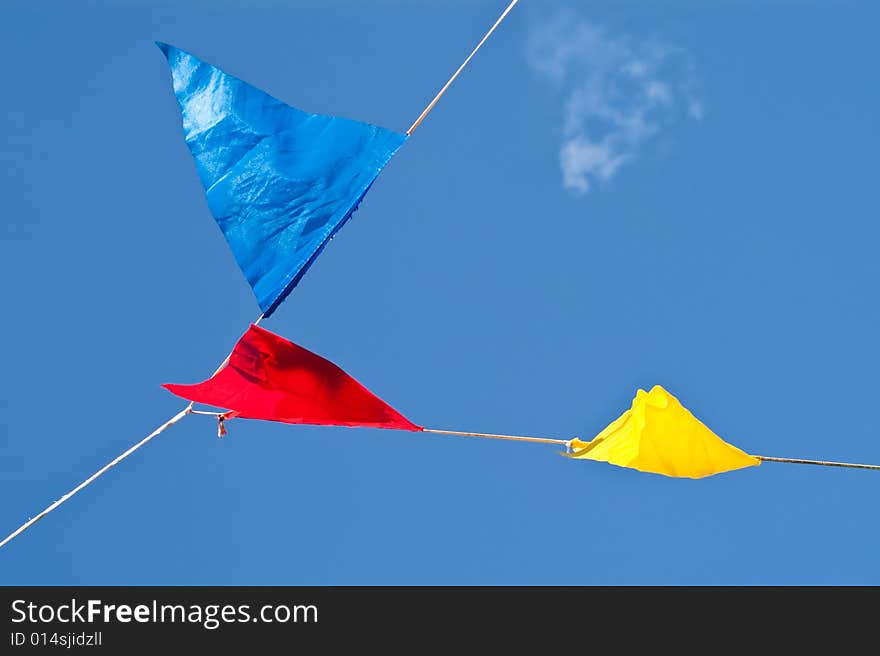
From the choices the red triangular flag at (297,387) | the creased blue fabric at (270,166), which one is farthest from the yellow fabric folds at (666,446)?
the creased blue fabric at (270,166)

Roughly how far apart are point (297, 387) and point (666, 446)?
13.3ft

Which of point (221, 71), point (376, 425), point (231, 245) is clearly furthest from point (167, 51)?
point (376, 425)

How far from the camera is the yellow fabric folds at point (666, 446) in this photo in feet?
35.8

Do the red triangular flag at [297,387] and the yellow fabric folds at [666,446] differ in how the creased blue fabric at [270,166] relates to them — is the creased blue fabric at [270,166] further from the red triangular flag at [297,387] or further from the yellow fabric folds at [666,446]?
the yellow fabric folds at [666,446]

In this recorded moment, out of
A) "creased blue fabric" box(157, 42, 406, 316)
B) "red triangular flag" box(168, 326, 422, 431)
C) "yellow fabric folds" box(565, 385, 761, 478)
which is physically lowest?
"yellow fabric folds" box(565, 385, 761, 478)

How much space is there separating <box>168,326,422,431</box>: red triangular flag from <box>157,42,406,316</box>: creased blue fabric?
0.76 m

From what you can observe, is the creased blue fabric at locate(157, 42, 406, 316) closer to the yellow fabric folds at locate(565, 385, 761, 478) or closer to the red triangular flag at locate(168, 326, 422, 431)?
the red triangular flag at locate(168, 326, 422, 431)

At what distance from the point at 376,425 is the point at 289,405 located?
96 centimetres

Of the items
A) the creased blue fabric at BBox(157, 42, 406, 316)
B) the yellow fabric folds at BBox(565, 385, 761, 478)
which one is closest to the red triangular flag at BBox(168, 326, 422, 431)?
the creased blue fabric at BBox(157, 42, 406, 316)

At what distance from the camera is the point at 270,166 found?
11164 millimetres

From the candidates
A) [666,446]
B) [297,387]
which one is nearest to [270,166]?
[297,387]

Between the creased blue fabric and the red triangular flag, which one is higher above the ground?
the creased blue fabric

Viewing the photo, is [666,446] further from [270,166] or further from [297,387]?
[270,166]

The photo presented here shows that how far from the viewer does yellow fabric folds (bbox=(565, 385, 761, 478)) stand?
35.8 ft
